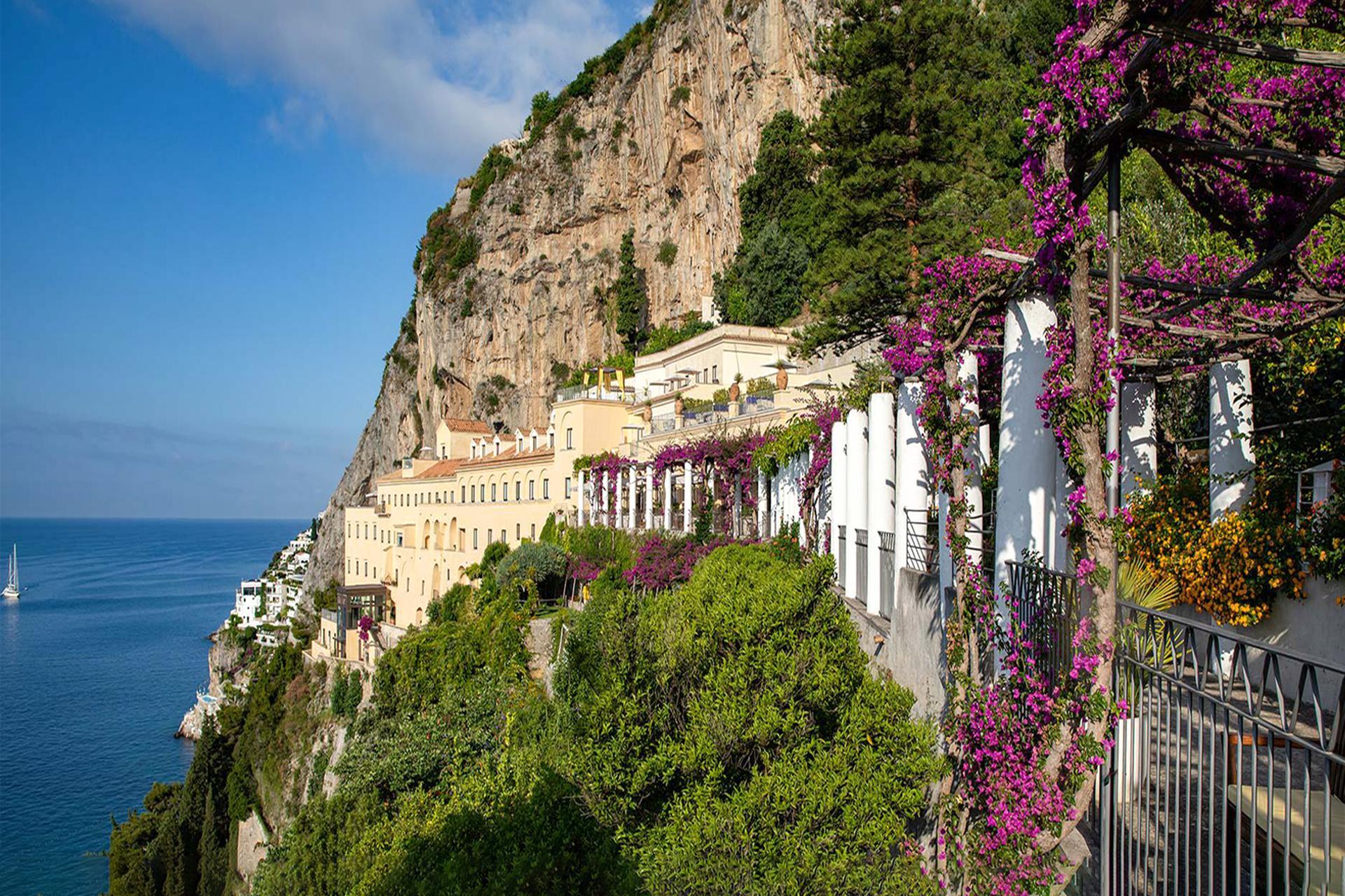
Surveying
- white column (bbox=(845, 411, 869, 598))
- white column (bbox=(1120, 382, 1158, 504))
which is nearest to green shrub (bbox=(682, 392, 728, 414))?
white column (bbox=(845, 411, 869, 598))

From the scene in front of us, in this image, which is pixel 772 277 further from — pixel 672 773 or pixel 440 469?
pixel 672 773

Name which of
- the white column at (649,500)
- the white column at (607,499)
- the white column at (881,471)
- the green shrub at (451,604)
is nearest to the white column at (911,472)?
the white column at (881,471)

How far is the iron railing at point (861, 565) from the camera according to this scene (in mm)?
12164

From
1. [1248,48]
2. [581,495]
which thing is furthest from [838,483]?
[581,495]

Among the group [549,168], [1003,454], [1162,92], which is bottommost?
[1003,454]

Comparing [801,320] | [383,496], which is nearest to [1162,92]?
[801,320]

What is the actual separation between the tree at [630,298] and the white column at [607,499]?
2734 centimetres

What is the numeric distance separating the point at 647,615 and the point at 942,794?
22.2 feet

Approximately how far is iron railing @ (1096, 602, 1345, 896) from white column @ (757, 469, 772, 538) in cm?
1400

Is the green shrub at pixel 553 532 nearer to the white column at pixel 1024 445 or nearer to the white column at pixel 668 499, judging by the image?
the white column at pixel 668 499

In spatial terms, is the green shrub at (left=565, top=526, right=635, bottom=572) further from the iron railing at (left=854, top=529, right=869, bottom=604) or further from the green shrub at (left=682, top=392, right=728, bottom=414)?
the iron railing at (left=854, top=529, right=869, bottom=604)

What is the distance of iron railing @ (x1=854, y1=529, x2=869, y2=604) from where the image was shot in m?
12.2

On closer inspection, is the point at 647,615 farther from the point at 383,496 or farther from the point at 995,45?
the point at 383,496

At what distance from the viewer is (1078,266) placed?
17.3 feet
